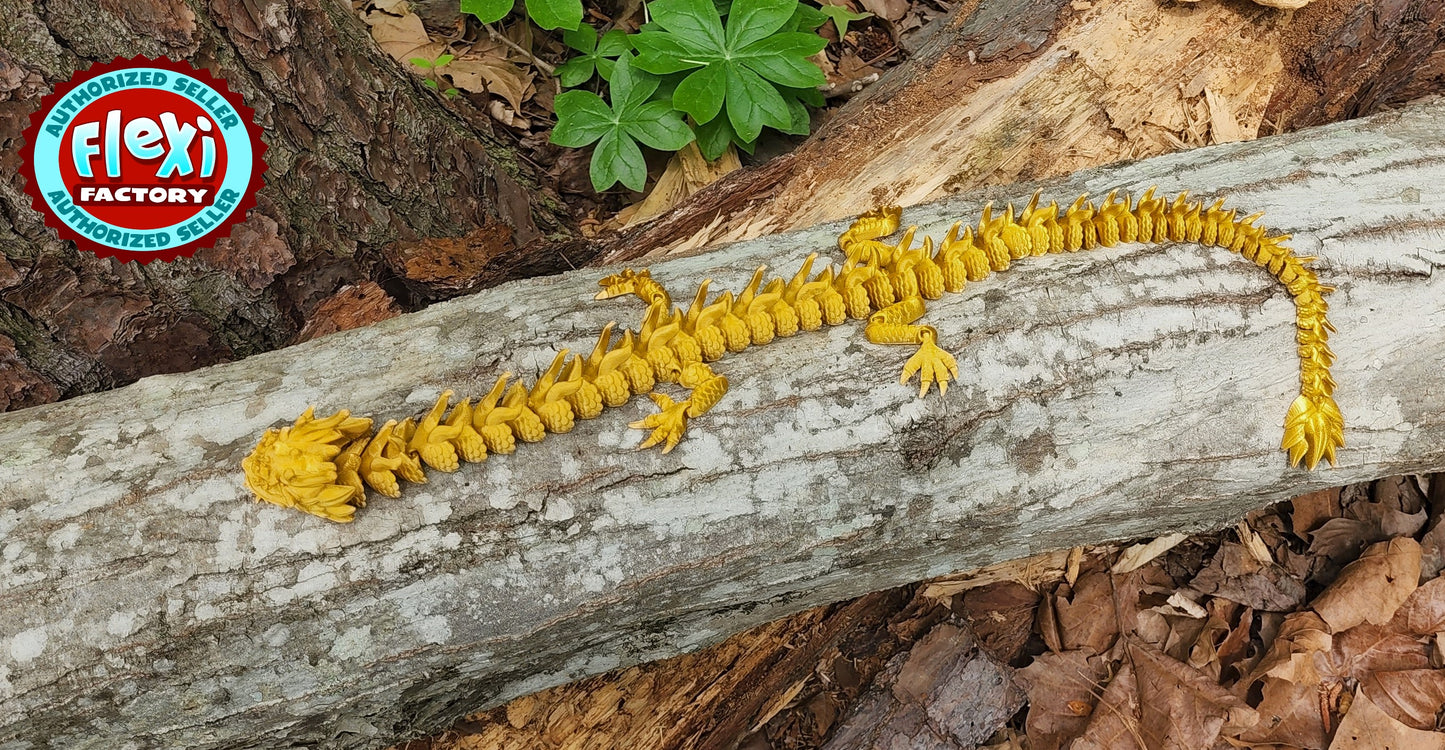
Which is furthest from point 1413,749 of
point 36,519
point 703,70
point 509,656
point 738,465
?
point 36,519

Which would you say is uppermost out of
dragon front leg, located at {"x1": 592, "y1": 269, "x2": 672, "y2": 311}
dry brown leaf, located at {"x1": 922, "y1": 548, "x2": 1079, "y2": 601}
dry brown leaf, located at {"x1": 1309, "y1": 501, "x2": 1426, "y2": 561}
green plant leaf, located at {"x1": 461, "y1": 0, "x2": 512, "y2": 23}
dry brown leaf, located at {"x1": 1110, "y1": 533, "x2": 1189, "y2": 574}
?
green plant leaf, located at {"x1": 461, "y1": 0, "x2": 512, "y2": 23}

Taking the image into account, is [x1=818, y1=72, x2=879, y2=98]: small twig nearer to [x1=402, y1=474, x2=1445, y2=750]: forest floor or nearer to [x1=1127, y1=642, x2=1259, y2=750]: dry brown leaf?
[x1=402, y1=474, x2=1445, y2=750]: forest floor

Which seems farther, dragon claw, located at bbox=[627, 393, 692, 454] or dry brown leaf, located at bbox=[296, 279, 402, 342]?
dry brown leaf, located at bbox=[296, 279, 402, 342]

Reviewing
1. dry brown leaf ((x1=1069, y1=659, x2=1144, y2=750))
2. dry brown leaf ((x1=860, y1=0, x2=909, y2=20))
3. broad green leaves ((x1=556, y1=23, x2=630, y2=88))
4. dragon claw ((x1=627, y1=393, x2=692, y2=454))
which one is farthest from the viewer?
dry brown leaf ((x1=860, y1=0, x2=909, y2=20))

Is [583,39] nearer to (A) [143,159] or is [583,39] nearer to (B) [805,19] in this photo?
(B) [805,19]

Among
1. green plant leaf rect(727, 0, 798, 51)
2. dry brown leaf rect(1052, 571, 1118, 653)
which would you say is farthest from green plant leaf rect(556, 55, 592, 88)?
dry brown leaf rect(1052, 571, 1118, 653)

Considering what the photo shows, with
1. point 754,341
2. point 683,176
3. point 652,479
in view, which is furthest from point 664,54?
point 652,479

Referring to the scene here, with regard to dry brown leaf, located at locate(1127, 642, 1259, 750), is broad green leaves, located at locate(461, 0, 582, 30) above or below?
above
